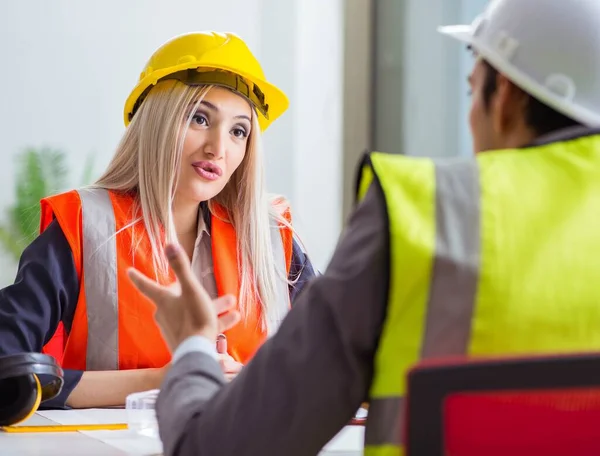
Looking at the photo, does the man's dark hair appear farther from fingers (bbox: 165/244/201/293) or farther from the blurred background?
the blurred background

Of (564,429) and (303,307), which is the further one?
(303,307)

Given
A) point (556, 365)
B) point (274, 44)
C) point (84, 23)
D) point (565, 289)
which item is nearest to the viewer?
point (556, 365)

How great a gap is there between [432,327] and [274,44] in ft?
10.5

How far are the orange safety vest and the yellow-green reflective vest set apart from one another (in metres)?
1.22

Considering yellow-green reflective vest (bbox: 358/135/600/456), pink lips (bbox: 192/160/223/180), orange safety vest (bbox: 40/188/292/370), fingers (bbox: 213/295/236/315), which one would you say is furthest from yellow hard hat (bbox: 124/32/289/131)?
yellow-green reflective vest (bbox: 358/135/600/456)

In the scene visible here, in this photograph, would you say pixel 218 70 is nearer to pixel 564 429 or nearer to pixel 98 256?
pixel 98 256

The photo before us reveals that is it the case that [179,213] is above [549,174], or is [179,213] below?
below

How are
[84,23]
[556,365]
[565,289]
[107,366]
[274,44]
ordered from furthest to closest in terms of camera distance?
[274,44]
[84,23]
[107,366]
[565,289]
[556,365]

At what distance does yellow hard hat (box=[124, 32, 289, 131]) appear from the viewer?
2131mm

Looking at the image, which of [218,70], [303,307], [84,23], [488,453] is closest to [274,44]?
[84,23]

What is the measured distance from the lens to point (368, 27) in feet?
12.8

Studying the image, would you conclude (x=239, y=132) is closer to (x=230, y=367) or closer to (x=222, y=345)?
(x=222, y=345)

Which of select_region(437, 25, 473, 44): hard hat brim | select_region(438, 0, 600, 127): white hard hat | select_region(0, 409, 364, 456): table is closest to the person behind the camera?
select_region(438, 0, 600, 127): white hard hat

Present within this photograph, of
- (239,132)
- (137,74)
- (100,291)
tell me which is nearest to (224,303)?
(100,291)
